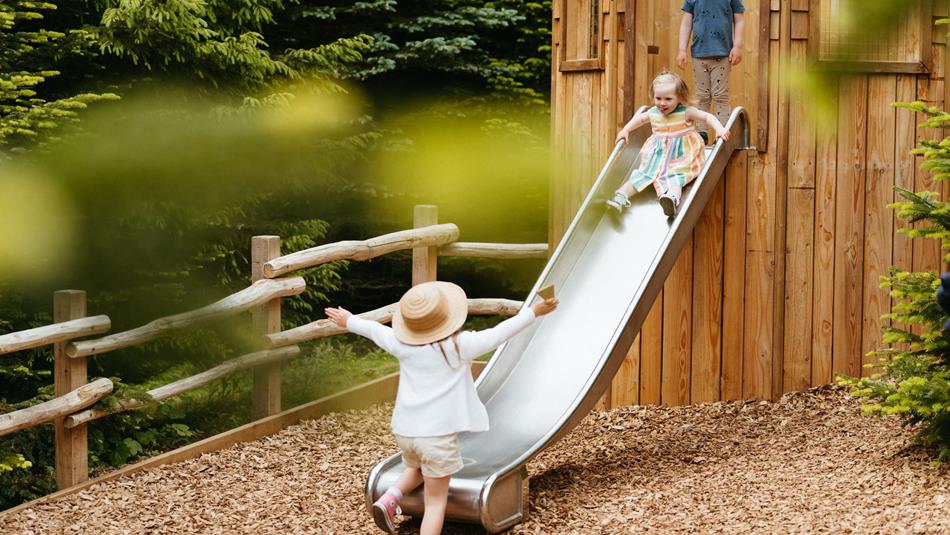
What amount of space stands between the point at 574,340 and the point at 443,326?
155 centimetres

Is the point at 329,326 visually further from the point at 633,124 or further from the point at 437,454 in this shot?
the point at 437,454

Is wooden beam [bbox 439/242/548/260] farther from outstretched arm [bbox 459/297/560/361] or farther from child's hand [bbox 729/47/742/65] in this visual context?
outstretched arm [bbox 459/297/560/361]

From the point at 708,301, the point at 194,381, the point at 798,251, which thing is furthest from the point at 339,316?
the point at 798,251

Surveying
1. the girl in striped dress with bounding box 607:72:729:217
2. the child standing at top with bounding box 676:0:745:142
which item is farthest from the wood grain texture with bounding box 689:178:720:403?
the child standing at top with bounding box 676:0:745:142

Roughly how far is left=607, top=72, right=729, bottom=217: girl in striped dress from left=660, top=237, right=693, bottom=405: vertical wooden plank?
57cm

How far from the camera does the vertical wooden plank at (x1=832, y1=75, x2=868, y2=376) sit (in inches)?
263

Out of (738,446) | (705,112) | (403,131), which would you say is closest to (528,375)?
(738,446)

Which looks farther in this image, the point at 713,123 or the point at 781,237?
the point at 781,237

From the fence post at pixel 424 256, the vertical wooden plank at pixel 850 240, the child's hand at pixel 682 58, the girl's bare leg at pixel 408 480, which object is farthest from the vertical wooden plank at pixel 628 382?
the girl's bare leg at pixel 408 480

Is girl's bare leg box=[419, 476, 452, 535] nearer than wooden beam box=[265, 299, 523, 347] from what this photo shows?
Yes

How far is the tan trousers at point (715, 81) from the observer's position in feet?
22.0

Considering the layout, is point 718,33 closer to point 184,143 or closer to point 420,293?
point 420,293

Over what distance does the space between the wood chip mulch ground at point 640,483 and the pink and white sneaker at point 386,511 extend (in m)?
0.35

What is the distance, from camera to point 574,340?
5941 millimetres
